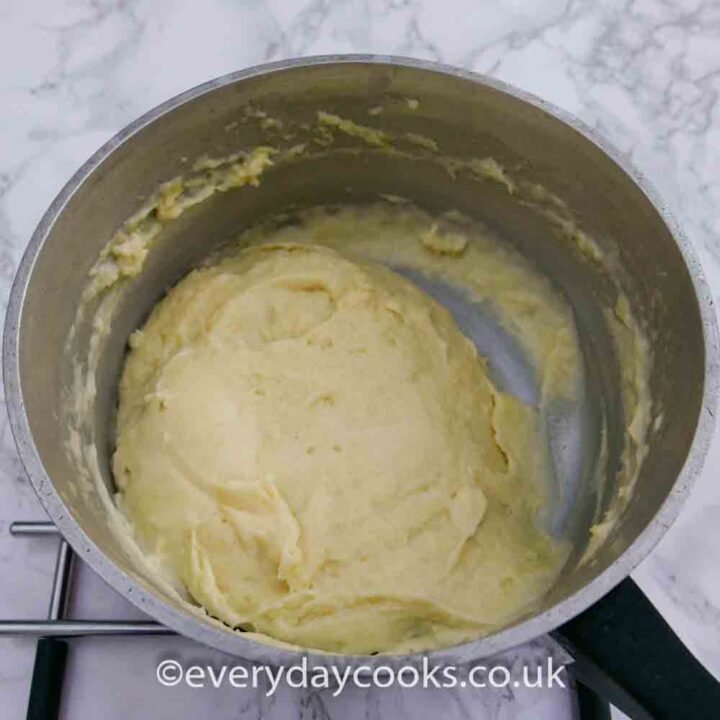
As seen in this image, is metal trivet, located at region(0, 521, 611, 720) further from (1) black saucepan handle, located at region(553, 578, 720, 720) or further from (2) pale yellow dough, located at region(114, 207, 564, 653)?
(1) black saucepan handle, located at region(553, 578, 720, 720)

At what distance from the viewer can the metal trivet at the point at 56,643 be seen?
0.92m

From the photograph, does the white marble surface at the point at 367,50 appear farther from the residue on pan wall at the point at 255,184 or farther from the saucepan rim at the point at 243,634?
the saucepan rim at the point at 243,634

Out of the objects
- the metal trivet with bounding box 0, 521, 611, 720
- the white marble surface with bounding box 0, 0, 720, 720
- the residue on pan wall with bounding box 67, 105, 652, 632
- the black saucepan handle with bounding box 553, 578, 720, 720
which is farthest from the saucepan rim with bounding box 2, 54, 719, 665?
the white marble surface with bounding box 0, 0, 720, 720

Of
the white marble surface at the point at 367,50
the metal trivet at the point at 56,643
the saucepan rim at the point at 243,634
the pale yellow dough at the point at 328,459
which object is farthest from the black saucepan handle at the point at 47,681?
the white marble surface at the point at 367,50

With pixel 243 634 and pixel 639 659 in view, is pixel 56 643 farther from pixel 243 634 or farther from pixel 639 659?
pixel 639 659

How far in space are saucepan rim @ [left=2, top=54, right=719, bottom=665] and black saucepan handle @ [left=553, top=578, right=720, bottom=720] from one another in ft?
0.11

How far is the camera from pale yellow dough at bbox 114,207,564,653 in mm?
899

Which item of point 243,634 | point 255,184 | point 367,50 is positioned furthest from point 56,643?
point 367,50

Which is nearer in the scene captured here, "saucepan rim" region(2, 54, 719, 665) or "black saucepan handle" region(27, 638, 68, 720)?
"saucepan rim" region(2, 54, 719, 665)

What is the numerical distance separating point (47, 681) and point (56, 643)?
1.7 inches

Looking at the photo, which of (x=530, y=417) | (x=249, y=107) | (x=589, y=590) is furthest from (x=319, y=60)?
(x=589, y=590)

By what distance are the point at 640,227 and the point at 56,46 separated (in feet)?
3.28

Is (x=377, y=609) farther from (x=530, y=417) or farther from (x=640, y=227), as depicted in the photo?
(x=640, y=227)

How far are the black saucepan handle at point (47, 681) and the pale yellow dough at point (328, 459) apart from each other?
0.18 metres
